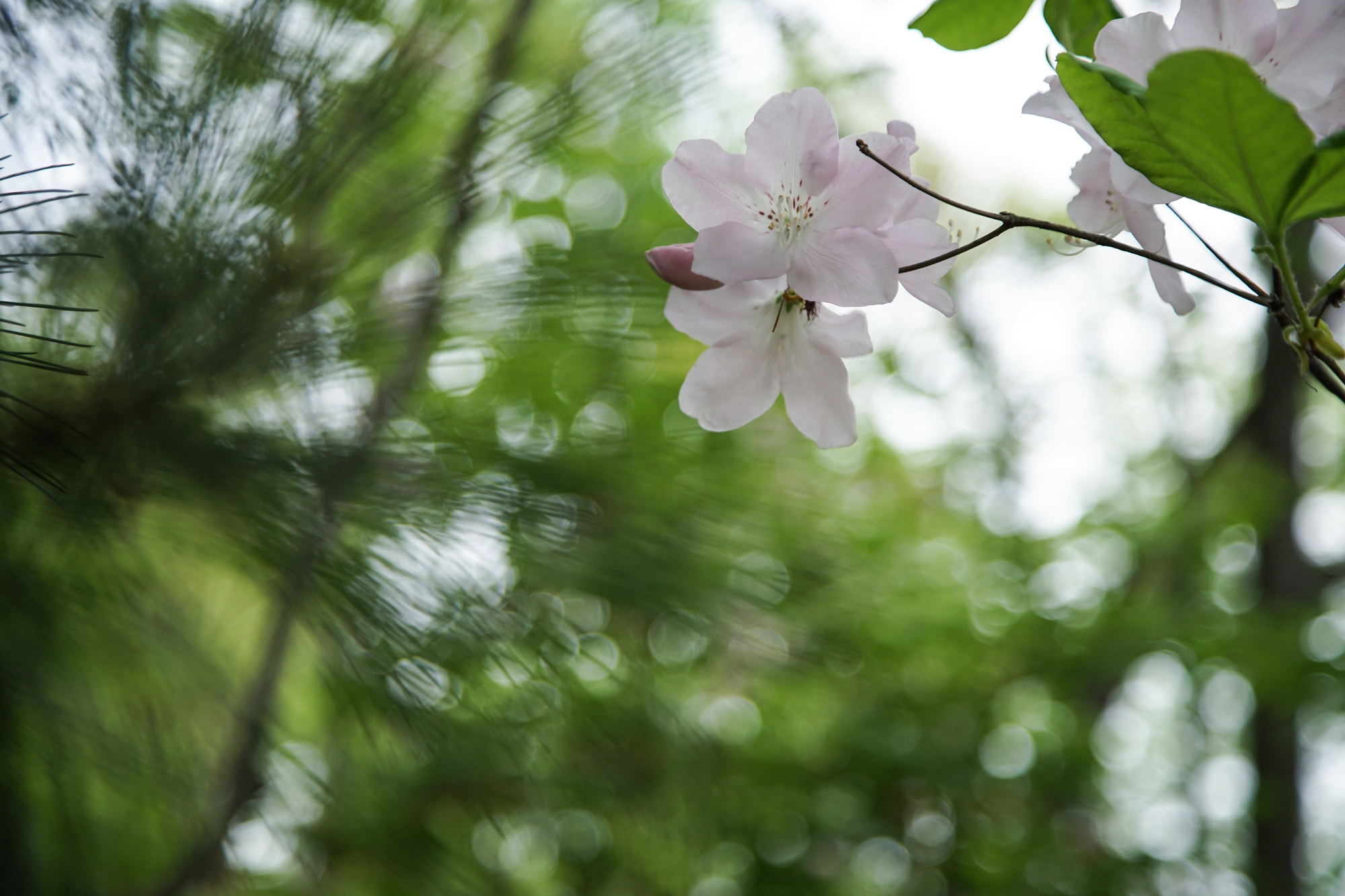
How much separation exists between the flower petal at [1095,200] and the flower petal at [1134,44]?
2.1 inches

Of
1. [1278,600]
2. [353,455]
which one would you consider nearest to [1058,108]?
[353,455]

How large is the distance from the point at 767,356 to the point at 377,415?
359 mm

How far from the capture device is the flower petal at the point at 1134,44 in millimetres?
231

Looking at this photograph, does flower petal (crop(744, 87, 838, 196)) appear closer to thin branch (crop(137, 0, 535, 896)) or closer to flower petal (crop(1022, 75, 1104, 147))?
flower petal (crop(1022, 75, 1104, 147))

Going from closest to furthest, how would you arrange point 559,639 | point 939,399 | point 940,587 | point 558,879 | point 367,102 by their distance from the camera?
1. point 367,102
2. point 559,639
3. point 940,587
4. point 558,879
5. point 939,399

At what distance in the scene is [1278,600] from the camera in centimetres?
188

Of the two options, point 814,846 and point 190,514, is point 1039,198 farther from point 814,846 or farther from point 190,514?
point 190,514

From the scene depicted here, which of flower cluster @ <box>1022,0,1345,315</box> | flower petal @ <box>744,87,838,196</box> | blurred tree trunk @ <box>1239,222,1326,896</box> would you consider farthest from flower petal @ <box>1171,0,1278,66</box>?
blurred tree trunk @ <box>1239,222,1326,896</box>

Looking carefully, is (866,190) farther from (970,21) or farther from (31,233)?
(31,233)

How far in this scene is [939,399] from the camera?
6.86 ft

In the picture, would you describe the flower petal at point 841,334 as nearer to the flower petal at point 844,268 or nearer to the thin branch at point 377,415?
the flower petal at point 844,268

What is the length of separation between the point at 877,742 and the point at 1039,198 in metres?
1.70

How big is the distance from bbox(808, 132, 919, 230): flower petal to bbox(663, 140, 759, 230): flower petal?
24 mm

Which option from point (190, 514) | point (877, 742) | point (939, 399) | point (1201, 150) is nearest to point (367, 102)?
point (190, 514)
